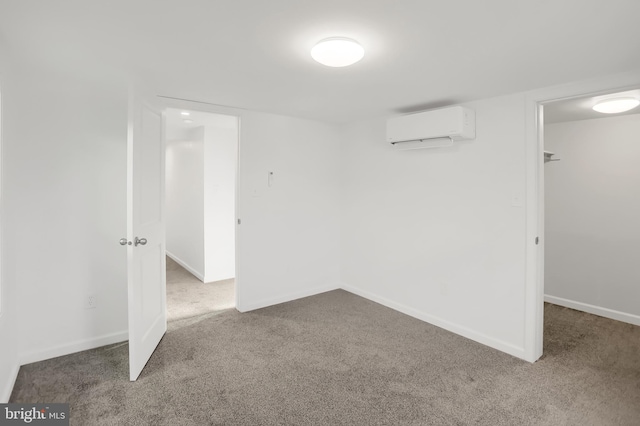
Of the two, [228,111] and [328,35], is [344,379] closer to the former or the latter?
[328,35]

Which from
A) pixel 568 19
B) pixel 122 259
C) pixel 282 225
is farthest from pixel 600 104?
pixel 122 259

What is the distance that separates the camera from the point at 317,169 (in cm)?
427

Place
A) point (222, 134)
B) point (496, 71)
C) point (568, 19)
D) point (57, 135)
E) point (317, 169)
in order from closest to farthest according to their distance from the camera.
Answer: point (568, 19), point (496, 71), point (57, 135), point (317, 169), point (222, 134)

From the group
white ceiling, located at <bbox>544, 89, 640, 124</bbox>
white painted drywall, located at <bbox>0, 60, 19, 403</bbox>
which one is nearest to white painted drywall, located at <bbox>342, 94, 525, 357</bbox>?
white ceiling, located at <bbox>544, 89, 640, 124</bbox>

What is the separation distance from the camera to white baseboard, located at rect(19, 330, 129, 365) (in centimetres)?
259

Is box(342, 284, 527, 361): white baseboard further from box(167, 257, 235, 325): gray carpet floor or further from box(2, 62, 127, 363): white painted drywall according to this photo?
box(2, 62, 127, 363): white painted drywall

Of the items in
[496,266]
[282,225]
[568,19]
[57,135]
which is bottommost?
[496,266]

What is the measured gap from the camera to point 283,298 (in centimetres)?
402

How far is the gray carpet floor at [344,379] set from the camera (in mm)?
2035

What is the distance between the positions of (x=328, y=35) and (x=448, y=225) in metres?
2.20

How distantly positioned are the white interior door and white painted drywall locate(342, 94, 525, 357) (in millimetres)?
2250

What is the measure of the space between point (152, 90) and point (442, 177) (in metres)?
2.65

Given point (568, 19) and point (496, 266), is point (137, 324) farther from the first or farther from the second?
point (568, 19)

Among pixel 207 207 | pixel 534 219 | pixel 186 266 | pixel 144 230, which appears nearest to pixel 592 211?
pixel 534 219
